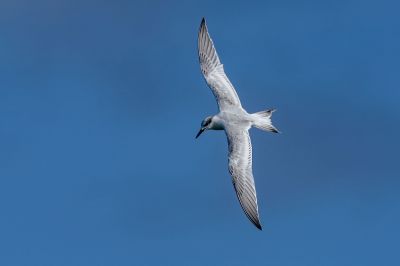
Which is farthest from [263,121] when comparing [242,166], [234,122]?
[242,166]

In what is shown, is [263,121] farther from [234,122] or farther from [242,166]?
[242,166]

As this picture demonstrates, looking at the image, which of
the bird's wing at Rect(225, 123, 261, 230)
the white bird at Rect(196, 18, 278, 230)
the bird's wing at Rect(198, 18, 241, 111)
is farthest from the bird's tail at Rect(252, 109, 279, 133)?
the bird's wing at Rect(198, 18, 241, 111)

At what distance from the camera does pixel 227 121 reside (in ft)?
118

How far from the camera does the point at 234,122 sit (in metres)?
35.8

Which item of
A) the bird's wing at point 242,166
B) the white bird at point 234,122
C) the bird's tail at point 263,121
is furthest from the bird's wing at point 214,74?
the bird's wing at point 242,166

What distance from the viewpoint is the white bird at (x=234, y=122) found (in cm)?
3431

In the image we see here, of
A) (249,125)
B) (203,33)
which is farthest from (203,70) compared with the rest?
(249,125)

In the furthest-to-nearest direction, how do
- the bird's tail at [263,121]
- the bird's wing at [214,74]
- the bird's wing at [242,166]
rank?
the bird's wing at [214,74], the bird's tail at [263,121], the bird's wing at [242,166]

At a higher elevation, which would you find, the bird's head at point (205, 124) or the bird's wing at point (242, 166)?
the bird's head at point (205, 124)

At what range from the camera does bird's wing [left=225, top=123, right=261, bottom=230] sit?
3394 centimetres

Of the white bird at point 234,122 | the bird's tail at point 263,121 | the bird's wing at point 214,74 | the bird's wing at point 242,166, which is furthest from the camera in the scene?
the bird's wing at point 214,74

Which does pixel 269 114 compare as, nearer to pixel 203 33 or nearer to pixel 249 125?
pixel 249 125

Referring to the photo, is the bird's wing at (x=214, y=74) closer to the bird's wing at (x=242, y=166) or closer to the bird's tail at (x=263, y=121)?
the bird's tail at (x=263, y=121)

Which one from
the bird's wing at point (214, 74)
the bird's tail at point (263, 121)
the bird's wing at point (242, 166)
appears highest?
the bird's wing at point (214, 74)
